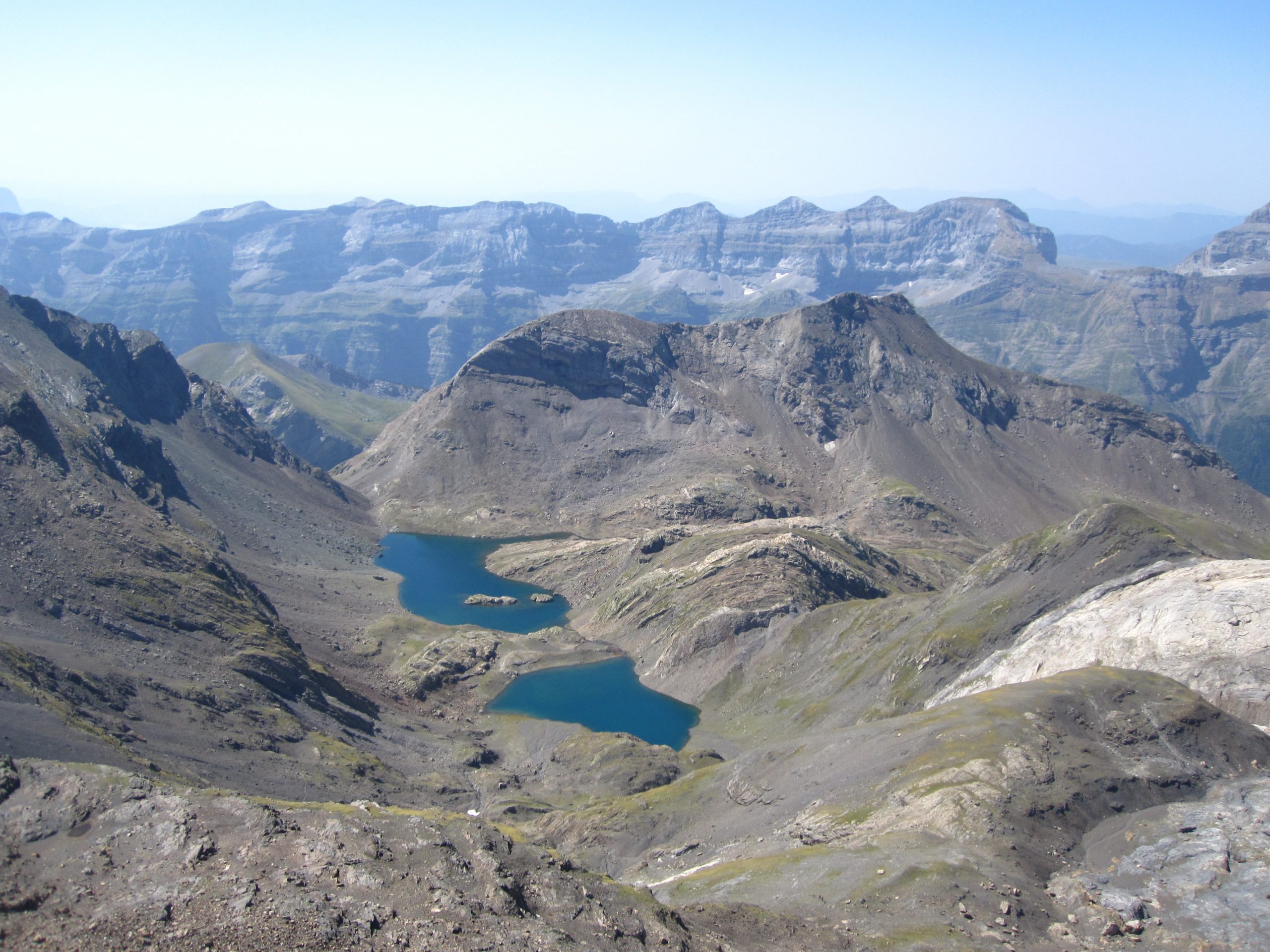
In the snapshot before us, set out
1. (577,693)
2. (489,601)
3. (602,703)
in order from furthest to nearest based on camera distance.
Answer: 1. (489,601)
2. (577,693)
3. (602,703)

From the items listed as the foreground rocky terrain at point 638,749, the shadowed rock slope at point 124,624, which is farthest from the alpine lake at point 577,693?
the shadowed rock slope at point 124,624

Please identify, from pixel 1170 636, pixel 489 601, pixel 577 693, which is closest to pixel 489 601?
pixel 489 601

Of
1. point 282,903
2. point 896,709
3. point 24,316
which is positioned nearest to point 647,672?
point 896,709

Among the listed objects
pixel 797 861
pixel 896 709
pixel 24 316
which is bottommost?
pixel 896 709

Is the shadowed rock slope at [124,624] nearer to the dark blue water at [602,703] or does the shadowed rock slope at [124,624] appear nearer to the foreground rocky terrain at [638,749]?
the foreground rocky terrain at [638,749]

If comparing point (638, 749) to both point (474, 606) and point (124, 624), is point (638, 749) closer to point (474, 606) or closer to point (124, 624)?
point (124, 624)

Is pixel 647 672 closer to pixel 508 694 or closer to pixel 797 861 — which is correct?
pixel 508 694
